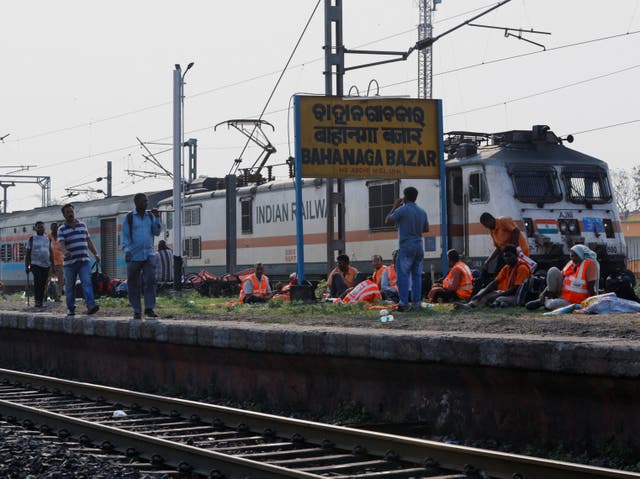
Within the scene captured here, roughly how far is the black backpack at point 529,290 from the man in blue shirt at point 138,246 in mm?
4737

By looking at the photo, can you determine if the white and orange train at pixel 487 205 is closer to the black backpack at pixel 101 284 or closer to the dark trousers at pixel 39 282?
the black backpack at pixel 101 284

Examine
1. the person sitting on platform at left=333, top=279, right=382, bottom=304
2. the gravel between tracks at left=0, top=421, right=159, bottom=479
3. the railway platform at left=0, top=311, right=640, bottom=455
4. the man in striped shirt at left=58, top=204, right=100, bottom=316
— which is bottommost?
the gravel between tracks at left=0, top=421, right=159, bottom=479

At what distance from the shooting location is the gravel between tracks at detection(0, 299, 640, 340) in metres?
9.57

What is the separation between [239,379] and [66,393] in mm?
2357

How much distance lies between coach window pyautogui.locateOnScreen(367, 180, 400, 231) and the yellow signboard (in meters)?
5.30

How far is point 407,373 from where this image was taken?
9.49 m

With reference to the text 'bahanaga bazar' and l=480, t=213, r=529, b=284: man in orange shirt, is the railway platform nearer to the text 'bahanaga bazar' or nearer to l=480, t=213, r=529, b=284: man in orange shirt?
l=480, t=213, r=529, b=284: man in orange shirt

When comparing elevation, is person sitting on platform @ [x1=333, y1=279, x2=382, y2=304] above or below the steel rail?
above

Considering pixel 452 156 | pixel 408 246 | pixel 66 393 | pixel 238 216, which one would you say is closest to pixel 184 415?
pixel 66 393

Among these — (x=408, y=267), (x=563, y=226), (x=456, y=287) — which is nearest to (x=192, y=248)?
(x=563, y=226)

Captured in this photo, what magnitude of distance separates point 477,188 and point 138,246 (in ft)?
29.3

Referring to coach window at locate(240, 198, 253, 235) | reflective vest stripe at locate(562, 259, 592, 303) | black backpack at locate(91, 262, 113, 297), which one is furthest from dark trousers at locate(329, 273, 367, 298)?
black backpack at locate(91, 262, 113, 297)

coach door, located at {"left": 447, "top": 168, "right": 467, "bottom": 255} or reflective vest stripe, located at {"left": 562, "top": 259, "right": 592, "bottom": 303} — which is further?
coach door, located at {"left": 447, "top": 168, "right": 467, "bottom": 255}

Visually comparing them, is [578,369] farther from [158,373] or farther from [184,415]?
[158,373]
